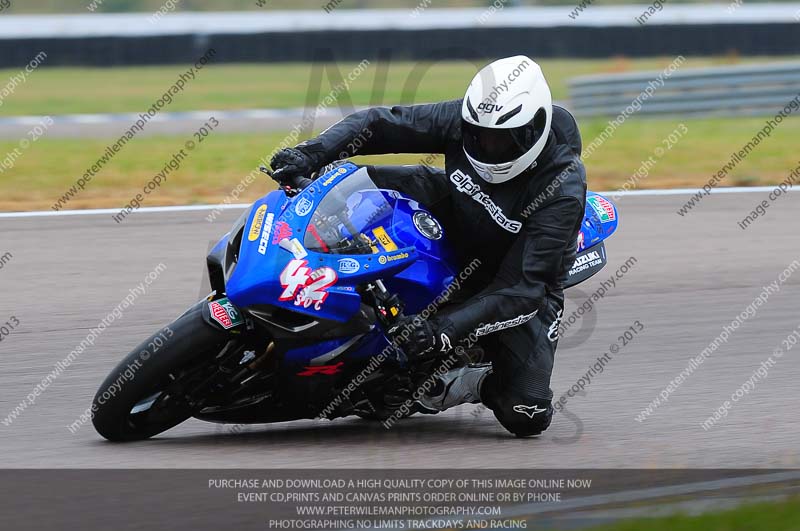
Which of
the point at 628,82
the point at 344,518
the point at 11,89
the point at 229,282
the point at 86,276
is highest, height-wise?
the point at 229,282

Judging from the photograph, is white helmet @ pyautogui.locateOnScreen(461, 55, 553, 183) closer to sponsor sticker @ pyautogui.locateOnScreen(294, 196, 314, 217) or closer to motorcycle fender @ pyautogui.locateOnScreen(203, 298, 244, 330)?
sponsor sticker @ pyautogui.locateOnScreen(294, 196, 314, 217)

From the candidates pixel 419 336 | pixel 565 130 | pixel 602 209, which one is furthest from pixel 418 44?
pixel 419 336

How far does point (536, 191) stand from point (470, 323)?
68 cm

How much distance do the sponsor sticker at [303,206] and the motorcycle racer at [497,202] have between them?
0.60 feet

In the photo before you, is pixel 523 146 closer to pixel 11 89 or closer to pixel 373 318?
pixel 373 318

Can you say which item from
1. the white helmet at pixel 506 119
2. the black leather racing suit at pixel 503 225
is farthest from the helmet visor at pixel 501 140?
the black leather racing suit at pixel 503 225

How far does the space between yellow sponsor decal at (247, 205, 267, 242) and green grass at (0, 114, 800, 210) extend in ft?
21.2

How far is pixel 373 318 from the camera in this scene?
4617 mm

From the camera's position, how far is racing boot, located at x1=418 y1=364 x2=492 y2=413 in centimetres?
519

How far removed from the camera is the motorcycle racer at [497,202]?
4.74 metres

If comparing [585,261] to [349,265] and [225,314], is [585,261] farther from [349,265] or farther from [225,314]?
[225,314]

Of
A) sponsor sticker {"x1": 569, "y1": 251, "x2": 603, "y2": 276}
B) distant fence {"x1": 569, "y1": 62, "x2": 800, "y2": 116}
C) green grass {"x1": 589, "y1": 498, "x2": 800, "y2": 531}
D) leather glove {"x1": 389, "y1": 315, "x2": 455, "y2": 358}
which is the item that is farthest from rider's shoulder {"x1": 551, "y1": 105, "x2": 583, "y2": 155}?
distant fence {"x1": 569, "y1": 62, "x2": 800, "y2": 116}

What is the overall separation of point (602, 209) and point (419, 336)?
1743 mm

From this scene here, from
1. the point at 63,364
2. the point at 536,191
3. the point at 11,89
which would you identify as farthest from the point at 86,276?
the point at 11,89
